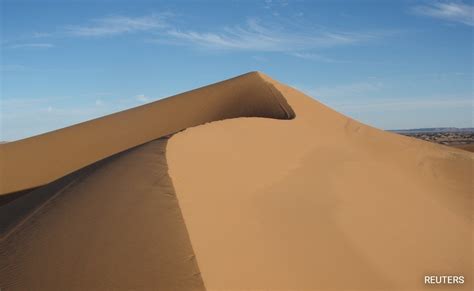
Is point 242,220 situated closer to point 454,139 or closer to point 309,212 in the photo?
point 309,212

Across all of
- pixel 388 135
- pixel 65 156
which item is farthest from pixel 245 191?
pixel 65 156

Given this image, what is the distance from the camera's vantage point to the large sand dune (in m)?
5.72

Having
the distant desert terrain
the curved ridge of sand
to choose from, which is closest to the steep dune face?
the curved ridge of sand

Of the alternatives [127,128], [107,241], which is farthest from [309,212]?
[127,128]

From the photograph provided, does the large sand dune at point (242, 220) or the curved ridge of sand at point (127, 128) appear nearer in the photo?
the large sand dune at point (242, 220)

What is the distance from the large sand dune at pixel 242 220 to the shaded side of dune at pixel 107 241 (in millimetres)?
19

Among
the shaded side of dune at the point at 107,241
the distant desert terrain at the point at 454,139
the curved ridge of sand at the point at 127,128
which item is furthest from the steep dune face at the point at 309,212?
the distant desert terrain at the point at 454,139

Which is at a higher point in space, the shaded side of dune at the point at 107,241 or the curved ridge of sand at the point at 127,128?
the curved ridge of sand at the point at 127,128

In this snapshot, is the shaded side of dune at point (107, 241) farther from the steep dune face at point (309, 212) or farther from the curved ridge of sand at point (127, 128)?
the curved ridge of sand at point (127, 128)

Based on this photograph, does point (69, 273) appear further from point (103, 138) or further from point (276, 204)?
point (103, 138)

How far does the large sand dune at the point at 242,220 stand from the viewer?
18.8ft

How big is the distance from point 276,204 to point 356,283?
6.88 feet

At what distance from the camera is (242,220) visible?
702 cm

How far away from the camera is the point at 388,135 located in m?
17.9
